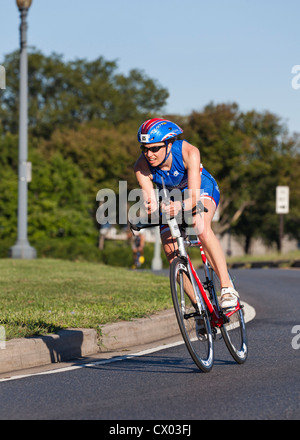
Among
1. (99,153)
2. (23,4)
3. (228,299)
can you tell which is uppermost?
(23,4)

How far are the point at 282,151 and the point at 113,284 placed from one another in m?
43.5

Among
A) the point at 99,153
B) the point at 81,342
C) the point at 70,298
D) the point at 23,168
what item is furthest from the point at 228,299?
the point at 99,153

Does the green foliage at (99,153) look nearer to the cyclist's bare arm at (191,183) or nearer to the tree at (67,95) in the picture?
the tree at (67,95)

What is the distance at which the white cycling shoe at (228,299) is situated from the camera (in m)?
6.34

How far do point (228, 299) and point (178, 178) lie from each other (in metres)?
1.11

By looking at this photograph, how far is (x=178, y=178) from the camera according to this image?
635 cm

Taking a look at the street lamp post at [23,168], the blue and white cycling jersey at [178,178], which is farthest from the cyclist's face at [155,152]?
the street lamp post at [23,168]

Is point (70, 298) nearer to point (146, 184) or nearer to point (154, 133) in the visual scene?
point (146, 184)

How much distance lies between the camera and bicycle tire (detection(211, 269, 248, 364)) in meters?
6.55

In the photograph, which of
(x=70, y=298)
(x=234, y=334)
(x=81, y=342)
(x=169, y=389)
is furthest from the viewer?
(x=70, y=298)

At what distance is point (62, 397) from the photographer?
540 centimetres

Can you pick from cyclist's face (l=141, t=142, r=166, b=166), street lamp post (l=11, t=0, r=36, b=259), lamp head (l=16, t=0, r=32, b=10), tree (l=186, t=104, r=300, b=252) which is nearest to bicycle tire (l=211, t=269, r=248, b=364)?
cyclist's face (l=141, t=142, r=166, b=166)
